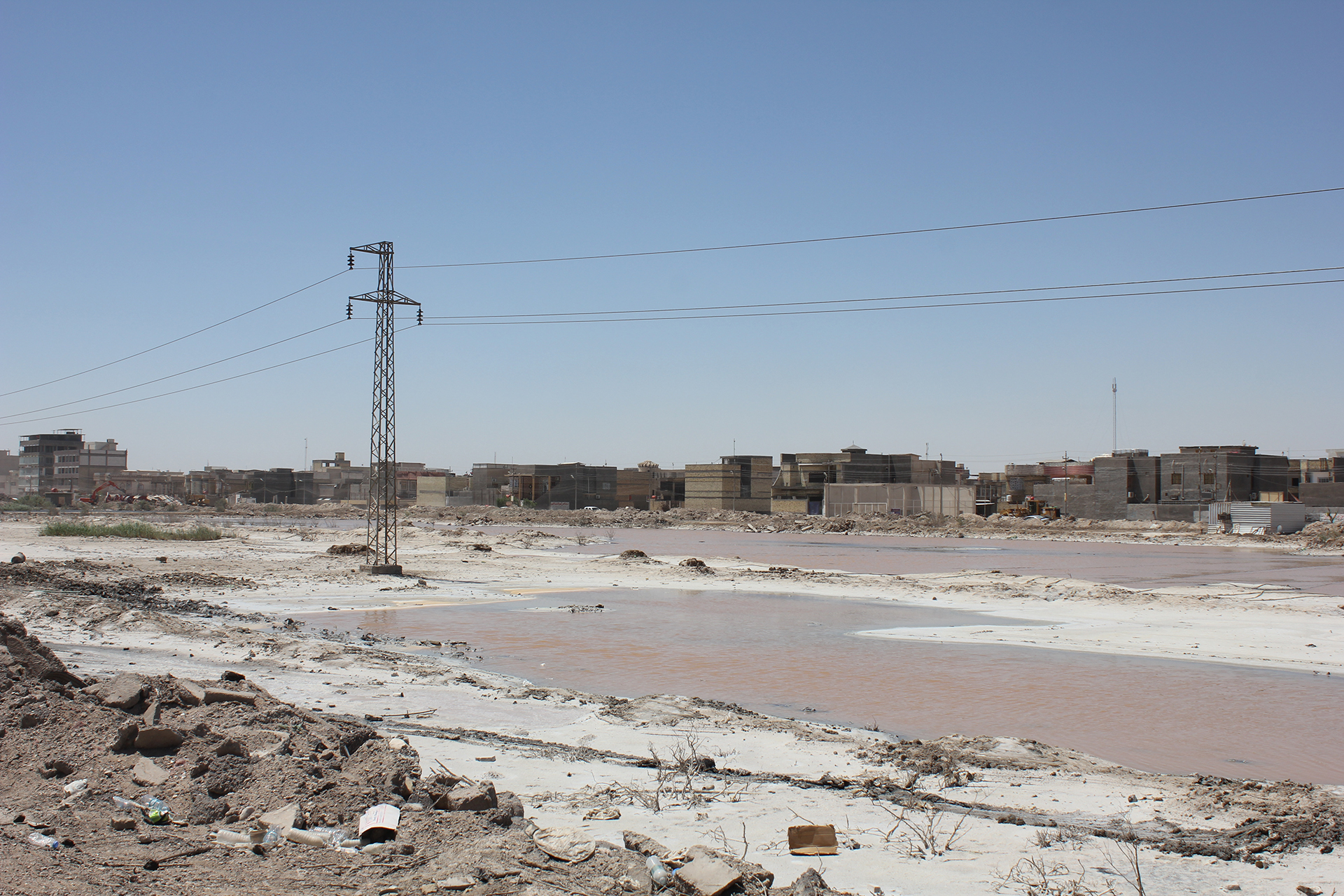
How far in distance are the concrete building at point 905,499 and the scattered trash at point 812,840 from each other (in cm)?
7848

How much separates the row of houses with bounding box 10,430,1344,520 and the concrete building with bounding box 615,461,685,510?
0.58ft

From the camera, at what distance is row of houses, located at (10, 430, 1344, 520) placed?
74.4m

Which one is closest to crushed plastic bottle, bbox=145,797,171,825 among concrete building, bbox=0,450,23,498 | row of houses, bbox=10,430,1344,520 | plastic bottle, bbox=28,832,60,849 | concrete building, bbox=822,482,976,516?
plastic bottle, bbox=28,832,60,849

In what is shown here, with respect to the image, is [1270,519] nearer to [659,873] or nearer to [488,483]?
[659,873]

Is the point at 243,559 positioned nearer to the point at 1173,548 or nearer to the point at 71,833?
the point at 71,833

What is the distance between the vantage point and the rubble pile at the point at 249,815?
4.54 meters

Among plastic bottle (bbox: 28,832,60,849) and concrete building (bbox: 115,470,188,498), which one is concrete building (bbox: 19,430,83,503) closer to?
concrete building (bbox: 115,470,188,498)

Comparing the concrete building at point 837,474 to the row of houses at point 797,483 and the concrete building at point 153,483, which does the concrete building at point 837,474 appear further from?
the concrete building at point 153,483

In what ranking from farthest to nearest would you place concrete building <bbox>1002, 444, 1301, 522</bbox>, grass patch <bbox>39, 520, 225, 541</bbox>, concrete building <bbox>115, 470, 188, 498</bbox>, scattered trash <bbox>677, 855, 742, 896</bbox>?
concrete building <bbox>115, 470, 188, 498</bbox> → concrete building <bbox>1002, 444, 1301, 522</bbox> → grass patch <bbox>39, 520, 225, 541</bbox> → scattered trash <bbox>677, 855, 742, 896</bbox>

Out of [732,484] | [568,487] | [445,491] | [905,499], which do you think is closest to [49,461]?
[445,491]

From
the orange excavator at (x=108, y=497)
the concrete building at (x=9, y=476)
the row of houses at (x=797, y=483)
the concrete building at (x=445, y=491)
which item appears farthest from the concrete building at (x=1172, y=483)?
the concrete building at (x=9, y=476)

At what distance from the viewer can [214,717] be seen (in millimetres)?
7066

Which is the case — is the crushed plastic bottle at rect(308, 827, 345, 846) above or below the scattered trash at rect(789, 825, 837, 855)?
above

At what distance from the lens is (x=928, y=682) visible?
1288 centimetres
